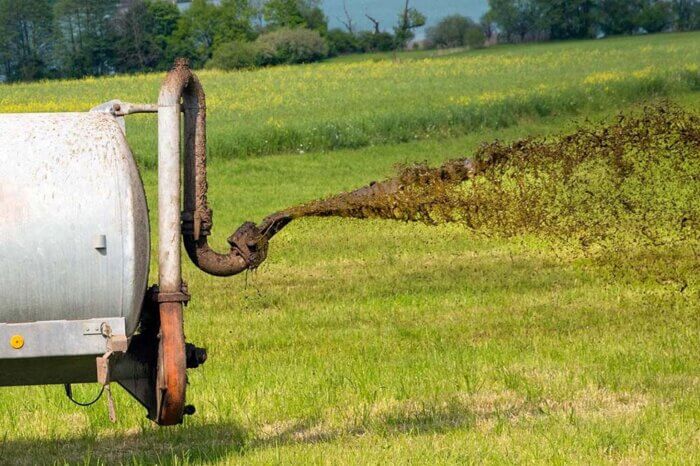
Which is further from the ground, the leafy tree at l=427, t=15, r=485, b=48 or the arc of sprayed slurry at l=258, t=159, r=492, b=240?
the arc of sprayed slurry at l=258, t=159, r=492, b=240

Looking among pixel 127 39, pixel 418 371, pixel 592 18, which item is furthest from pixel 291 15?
pixel 418 371

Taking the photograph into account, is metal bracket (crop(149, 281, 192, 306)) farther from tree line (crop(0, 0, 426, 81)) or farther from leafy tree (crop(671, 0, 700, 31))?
leafy tree (crop(671, 0, 700, 31))

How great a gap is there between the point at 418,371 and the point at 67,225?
3.37m

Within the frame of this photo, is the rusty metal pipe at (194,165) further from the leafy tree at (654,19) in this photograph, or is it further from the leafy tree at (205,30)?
the leafy tree at (654,19)

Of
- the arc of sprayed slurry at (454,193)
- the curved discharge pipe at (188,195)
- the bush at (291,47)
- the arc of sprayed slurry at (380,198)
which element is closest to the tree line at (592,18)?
the bush at (291,47)

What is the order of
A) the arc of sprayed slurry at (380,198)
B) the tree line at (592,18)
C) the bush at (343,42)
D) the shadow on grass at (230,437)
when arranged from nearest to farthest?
1. the shadow on grass at (230,437)
2. the arc of sprayed slurry at (380,198)
3. the tree line at (592,18)
4. the bush at (343,42)

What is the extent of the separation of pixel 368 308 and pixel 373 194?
384 cm

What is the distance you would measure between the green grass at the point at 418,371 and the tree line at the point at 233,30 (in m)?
50.7

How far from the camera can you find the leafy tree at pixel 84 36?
202 feet

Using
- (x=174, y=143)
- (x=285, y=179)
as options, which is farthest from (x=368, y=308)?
A: (x=285, y=179)

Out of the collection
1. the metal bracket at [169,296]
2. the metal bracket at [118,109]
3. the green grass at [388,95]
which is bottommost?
the green grass at [388,95]

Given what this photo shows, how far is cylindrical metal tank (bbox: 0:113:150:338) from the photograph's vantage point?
5.04 meters

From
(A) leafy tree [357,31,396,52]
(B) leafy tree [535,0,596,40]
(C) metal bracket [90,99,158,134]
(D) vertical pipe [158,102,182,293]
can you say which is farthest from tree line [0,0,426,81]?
(D) vertical pipe [158,102,182,293]

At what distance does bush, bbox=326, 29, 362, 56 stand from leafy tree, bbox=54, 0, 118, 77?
60.9 ft
